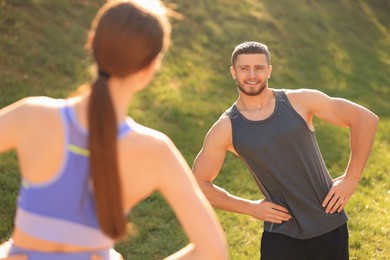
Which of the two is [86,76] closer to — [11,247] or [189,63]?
[189,63]

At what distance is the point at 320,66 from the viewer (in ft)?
40.4

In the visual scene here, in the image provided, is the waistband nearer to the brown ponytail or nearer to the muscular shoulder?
the brown ponytail

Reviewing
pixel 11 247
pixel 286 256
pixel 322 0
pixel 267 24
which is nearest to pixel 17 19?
pixel 267 24

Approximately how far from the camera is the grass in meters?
5.80

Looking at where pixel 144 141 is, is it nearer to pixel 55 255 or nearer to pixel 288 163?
pixel 55 255

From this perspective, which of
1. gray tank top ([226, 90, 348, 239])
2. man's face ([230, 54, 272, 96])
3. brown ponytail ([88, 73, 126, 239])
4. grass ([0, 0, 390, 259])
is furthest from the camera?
grass ([0, 0, 390, 259])

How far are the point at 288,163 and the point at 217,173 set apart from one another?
0.47 metres

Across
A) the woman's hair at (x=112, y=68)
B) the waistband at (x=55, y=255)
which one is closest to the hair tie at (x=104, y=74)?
the woman's hair at (x=112, y=68)

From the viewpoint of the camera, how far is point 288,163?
11.6ft

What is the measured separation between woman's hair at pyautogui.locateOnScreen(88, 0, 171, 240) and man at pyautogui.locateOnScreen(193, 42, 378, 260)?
2001mm

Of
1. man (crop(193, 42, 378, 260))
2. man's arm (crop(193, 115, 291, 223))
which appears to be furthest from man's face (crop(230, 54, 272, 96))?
man's arm (crop(193, 115, 291, 223))

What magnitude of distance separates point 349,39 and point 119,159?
1411 cm

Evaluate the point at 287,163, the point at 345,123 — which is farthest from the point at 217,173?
the point at 345,123

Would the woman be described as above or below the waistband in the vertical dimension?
above
